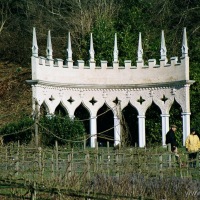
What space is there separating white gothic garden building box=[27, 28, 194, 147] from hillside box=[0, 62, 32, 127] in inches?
220

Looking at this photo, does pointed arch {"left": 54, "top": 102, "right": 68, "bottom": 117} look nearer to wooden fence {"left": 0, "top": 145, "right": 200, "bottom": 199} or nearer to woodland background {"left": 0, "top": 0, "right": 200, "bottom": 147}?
woodland background {"left": 0, "top": 0, "right": 200, "bottom": 147}

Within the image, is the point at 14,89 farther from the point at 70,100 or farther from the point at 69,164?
the point at 69,164

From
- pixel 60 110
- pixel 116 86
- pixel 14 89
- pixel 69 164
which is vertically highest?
pixel 14 89

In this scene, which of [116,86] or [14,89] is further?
[14,89]

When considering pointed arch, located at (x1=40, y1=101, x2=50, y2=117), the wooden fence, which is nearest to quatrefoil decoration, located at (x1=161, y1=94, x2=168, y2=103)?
pointed arch, located at (x1=40, y1=101, x2=50, y2=117)

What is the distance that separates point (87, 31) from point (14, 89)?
17.4ft

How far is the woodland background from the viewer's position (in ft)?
124

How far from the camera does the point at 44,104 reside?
1282 inches

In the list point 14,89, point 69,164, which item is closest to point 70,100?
point 14,89

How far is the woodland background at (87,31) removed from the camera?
3791 cm

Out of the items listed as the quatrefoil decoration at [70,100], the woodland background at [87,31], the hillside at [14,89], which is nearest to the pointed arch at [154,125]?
the woodland background at [87,31]

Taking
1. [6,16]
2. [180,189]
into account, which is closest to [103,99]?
[6,16]

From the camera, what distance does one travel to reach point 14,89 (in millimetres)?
42656

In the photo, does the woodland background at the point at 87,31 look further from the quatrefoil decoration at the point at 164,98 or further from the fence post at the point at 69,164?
the fence post at the point at 69,164
